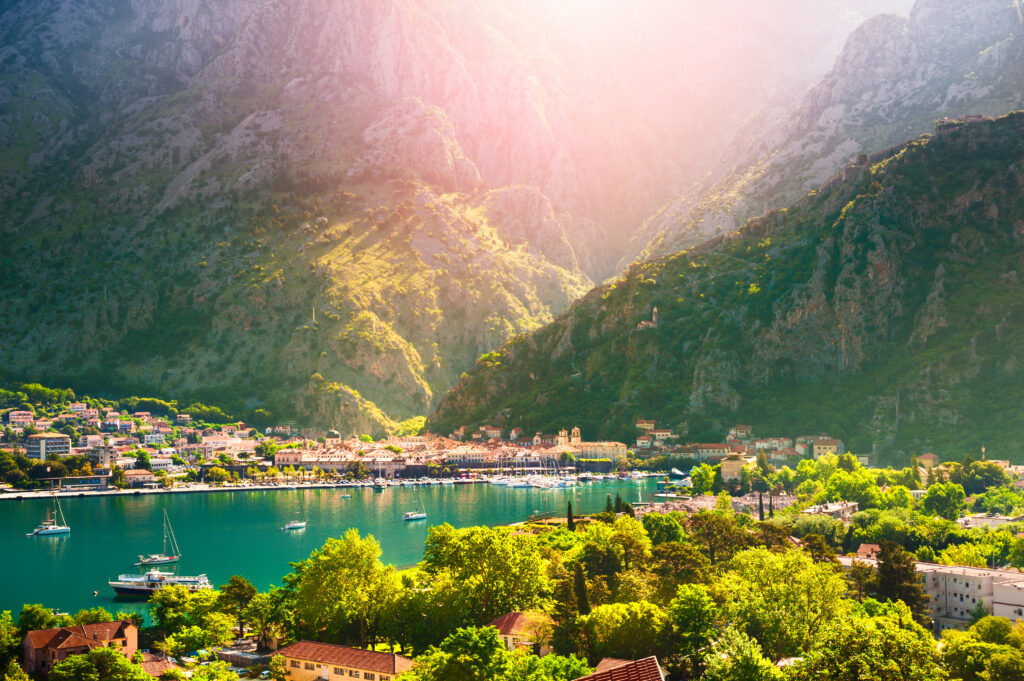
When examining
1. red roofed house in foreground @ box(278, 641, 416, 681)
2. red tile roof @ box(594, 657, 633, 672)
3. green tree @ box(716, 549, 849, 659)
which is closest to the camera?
red tile roof @ box(594, 657, 633, 672)

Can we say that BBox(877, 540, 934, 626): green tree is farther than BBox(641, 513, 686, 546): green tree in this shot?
No

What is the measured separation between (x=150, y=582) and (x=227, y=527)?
123 ft

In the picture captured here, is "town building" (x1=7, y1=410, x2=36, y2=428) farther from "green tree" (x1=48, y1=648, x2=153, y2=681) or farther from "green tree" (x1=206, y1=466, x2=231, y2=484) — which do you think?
"green tree" (x1=48, y1=648, x2=153, y2=681)

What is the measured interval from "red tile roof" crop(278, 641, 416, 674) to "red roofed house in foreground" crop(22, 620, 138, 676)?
10667 mm

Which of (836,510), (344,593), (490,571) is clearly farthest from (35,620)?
(836,510)

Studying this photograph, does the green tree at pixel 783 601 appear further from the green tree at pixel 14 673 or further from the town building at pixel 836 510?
the town building at pixel 836 510

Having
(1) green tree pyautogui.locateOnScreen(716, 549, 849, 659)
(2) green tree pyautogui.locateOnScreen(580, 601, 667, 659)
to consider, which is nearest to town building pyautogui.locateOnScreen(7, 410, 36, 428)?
(2) green tree pyautogui.locateOnScreen(580, 601, 667, 659)

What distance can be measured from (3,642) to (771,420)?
13583 cm

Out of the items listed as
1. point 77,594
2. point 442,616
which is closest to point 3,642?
point 442,616

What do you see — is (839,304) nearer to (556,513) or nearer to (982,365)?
(982,365)

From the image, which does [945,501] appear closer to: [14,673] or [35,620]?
[35,620]

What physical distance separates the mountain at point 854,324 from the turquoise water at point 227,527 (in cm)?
2945

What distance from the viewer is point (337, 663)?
45.5 metres

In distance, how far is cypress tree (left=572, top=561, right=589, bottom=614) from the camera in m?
49.8
